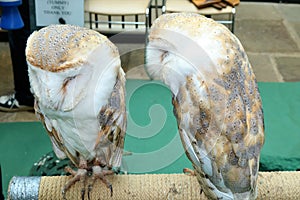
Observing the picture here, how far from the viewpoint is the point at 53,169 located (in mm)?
2771

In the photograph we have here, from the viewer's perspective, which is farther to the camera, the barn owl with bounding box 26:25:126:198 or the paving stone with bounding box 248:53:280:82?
the paving stone with bounding box 248:53:280:82

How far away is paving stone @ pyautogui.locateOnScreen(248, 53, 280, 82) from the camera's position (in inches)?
176

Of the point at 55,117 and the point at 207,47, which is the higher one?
the point at 207,47

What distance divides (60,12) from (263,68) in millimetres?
2101

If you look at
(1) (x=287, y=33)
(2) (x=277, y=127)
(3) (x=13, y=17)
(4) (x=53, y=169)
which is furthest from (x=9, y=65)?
(1) (x=287, y=33)

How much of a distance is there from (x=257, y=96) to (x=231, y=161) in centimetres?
21

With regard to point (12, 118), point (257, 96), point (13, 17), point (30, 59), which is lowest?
point (12, 118)

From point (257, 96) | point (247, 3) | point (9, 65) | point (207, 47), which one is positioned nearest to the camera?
point (207, 47)

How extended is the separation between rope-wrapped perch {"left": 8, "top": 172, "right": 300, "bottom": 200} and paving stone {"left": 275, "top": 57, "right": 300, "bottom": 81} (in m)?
2.86

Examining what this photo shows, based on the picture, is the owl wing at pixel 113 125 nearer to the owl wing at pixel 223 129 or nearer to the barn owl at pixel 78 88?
the barn owl at pixel 78 88

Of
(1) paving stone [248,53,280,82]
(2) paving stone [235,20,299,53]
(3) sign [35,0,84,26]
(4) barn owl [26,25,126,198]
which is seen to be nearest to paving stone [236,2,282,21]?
(2) paving stone [235,20,299,53]

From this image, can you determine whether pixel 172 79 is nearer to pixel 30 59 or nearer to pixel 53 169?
pixel 30 59

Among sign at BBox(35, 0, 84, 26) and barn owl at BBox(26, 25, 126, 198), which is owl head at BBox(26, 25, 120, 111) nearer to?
barn owl at BBox(26, 25, 126, 198)

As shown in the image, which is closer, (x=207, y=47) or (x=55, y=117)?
(x=207, y=47)
